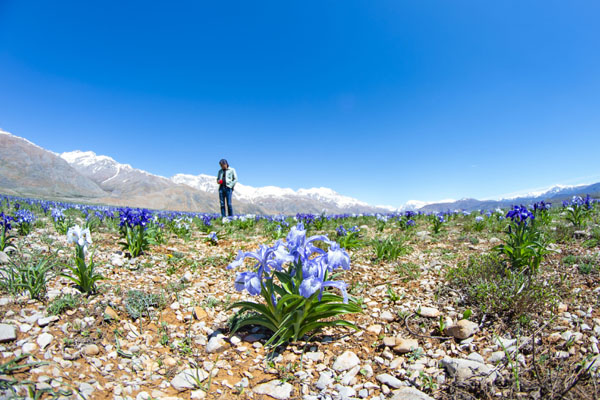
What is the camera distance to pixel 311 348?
3.38m

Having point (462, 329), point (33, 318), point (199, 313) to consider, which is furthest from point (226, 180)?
point (462, 329)

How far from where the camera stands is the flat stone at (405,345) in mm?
3200

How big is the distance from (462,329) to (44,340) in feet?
15.7

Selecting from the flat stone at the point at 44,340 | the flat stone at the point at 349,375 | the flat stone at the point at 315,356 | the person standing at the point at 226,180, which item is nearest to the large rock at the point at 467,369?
the flat stone at the point at 349,375

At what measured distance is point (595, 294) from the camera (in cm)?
387

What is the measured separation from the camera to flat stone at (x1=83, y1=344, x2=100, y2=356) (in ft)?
9.84

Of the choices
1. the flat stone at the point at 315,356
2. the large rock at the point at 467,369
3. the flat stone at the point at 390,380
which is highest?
the large rock at the point at 467,369

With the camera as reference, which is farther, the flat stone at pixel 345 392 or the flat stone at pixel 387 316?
the flat stone at pixel 387 316

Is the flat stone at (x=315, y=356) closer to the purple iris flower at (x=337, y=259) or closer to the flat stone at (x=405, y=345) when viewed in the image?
the flat stone at (x=405, y=345)

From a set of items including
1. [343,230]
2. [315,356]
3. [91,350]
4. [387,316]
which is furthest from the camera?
[343,230]

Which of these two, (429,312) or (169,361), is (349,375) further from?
(169,361)

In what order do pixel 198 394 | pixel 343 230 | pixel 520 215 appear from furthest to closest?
pixel 343 230 < pixel 520 215 < pixel 198 394

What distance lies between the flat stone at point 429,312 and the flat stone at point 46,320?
4788 mm

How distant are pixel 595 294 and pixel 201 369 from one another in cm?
539
